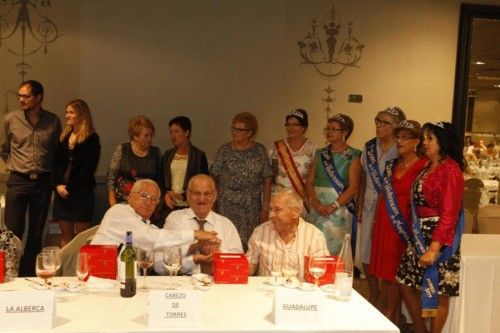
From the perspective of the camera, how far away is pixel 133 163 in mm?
4164

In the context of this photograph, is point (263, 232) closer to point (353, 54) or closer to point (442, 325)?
point (442, 325)

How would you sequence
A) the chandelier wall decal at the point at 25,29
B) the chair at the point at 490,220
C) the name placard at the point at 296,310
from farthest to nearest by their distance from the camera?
the chandelier wall decal at the point at 25,29 < the chair at the point at 490,220 < the name placard at the point at 296,310

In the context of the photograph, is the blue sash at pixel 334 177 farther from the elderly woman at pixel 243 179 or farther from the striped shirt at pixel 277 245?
the striped shirt at pixel 277 245

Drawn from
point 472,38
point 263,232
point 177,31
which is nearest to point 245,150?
point 263,232

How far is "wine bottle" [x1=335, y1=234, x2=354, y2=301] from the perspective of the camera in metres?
2.14

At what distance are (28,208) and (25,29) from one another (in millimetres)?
1716

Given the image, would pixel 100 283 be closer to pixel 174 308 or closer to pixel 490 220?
pixel 174 308

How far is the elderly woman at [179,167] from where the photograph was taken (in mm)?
4109

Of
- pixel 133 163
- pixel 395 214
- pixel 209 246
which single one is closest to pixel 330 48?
pixel 133 163

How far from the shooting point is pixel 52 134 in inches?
165

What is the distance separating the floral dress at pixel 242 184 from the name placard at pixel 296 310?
212 centimetres

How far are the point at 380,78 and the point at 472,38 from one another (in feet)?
3.47

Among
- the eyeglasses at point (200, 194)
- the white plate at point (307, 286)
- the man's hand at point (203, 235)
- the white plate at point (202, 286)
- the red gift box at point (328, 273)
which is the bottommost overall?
the white plate at point (202, 286)

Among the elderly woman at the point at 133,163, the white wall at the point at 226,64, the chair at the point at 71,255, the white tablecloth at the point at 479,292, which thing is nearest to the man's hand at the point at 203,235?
the chair at the point at 71,255
